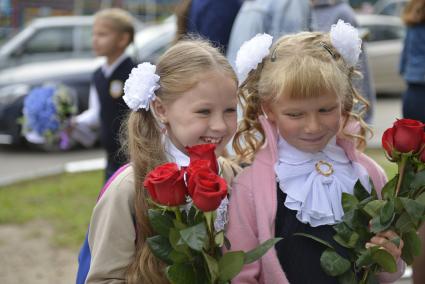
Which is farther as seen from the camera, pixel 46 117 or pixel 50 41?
Result: pixel 50 41

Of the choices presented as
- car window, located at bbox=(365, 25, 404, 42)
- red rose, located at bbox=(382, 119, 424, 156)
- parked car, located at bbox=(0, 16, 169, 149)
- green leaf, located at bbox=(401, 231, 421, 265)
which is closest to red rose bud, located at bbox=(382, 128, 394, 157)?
red rose, located at bbox=(382, 119, 424, 156)

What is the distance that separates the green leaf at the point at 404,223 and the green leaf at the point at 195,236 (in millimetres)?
525

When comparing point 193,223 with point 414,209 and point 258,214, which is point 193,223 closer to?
point 258,214

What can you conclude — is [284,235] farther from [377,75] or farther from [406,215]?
[377,75]

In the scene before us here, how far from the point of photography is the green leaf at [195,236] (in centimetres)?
168

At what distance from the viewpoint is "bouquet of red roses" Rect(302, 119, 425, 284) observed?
6.13 ft

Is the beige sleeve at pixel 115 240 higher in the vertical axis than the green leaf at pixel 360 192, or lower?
lower

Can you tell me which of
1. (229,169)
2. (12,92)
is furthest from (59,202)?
(229,169)

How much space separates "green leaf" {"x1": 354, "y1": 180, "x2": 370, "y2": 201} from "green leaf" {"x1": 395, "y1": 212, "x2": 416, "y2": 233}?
0.74 feet

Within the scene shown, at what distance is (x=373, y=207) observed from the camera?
1.92 m

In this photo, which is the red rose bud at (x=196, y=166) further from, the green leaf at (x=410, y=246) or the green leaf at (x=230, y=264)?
the green leaf at (x=410, y=246)

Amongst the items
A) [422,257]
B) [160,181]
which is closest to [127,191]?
[160,181]

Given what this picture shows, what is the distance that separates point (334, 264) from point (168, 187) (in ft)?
1.75

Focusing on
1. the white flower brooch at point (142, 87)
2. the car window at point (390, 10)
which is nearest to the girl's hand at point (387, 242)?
the white flower brooch at point (142, 87)
